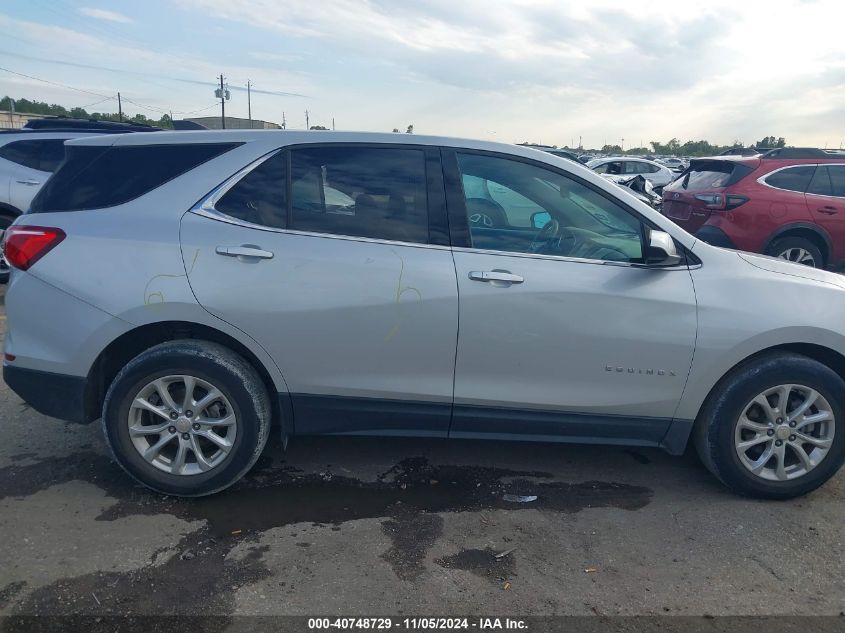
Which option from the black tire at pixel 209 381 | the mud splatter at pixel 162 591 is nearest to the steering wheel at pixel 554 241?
the black tire at pixel 209 381

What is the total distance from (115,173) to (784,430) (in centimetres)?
373

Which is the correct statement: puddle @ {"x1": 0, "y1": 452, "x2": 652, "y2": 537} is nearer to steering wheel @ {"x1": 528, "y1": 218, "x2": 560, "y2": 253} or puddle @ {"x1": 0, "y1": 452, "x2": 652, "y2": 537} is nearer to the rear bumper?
the rear bumper

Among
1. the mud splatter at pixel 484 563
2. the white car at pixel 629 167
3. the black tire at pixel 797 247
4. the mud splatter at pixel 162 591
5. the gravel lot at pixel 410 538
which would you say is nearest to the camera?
the mud splatter at pixel 162 591

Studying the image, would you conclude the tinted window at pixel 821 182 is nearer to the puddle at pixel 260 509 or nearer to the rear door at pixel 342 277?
the puddle at pixel 260 509

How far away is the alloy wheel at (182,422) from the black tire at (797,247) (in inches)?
290

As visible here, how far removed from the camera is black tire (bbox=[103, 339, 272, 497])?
3.25 m

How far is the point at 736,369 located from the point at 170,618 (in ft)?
9.54

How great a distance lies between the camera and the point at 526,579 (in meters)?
2.83

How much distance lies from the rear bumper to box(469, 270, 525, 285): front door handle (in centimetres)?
202

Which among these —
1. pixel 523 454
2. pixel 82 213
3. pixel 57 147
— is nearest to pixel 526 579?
pixel 523 454

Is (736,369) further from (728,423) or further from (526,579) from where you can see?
(526,579)

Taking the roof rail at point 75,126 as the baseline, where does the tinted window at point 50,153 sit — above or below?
below

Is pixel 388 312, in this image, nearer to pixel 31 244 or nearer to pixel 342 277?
pixel 342 277

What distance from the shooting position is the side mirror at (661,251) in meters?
3.30
